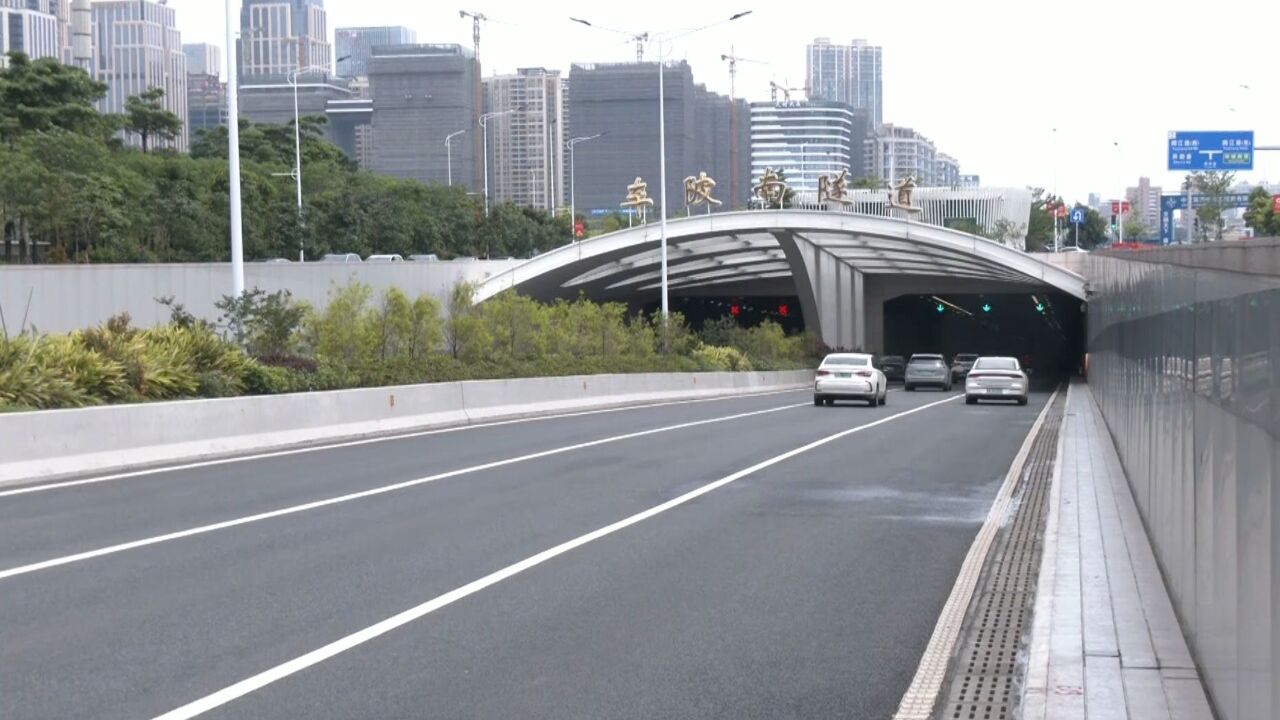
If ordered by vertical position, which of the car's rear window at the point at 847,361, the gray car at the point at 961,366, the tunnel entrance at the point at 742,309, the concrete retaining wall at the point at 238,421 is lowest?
the gray car at the point at 961,366

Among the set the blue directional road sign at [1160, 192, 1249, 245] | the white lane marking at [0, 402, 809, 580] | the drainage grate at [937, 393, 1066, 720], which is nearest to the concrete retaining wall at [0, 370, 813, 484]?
the white lane marking at [0, 402, 809, 580]

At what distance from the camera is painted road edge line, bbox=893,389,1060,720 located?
8.07m

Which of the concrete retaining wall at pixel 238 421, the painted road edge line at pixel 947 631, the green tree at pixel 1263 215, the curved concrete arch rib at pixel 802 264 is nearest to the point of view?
the painted road edge line at pixel 947 631

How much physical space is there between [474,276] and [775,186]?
2458 centimetres

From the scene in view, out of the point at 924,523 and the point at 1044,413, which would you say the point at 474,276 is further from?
the point at 924,523

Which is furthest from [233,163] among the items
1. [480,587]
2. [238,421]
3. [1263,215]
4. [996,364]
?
[1263,215]

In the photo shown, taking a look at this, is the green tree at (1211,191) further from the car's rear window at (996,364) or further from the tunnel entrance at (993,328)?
the car's rear window at (996,364)

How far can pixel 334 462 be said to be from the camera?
69.9 feet

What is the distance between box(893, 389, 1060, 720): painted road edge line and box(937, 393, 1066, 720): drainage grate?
0.07 m

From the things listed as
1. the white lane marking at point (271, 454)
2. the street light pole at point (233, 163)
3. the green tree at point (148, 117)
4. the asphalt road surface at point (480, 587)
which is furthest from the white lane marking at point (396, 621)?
the green tree at point (148, 117)

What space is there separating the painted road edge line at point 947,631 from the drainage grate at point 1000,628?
0.21 feet

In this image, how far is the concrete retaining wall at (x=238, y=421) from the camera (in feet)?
61.0

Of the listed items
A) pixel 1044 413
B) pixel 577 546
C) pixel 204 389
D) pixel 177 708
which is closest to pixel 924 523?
pixel 577 546

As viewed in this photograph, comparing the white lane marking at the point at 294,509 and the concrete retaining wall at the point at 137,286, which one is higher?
the concrete retaining wall at the point at 137,286
